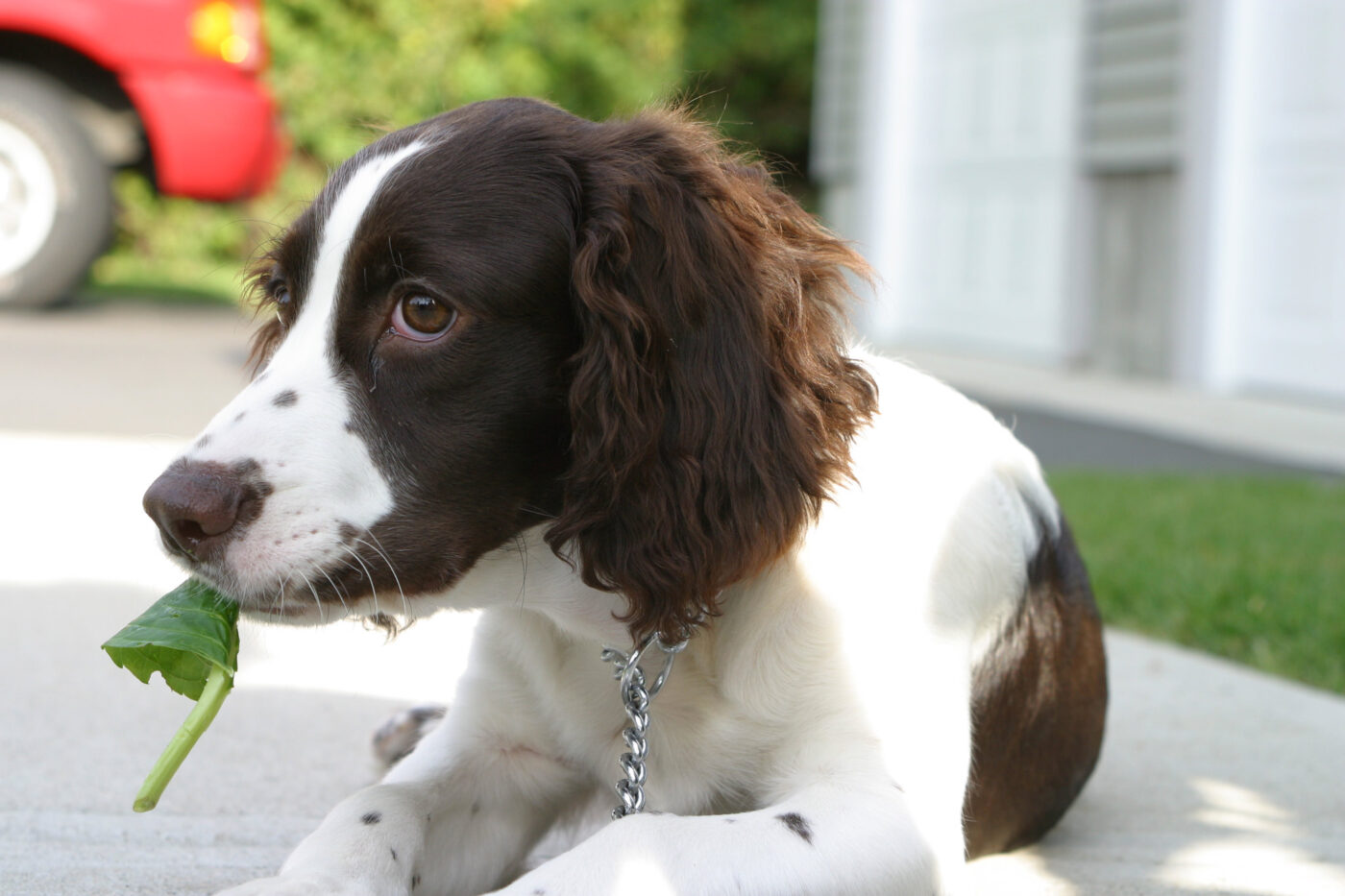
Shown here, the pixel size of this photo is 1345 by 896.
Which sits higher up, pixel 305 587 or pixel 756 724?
pixel 305 587

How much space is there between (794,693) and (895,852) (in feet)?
1.08

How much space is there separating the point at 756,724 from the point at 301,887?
2.31ft

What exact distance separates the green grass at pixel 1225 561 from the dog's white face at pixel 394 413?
297cm

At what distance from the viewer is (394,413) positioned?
2186 millimetres

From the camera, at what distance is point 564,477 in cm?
228

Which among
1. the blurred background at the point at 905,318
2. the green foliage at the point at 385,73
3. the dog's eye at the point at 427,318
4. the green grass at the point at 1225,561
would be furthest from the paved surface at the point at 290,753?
the green foliage at the point at 385,73

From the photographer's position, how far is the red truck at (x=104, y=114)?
9.11 metres

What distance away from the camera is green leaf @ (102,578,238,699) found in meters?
2.12

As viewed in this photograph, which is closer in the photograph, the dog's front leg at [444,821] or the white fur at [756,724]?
the white fur at [756,724]

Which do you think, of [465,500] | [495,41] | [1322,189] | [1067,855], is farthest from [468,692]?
[495,41]

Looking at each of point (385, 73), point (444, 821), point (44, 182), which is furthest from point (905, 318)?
point (444, 821)

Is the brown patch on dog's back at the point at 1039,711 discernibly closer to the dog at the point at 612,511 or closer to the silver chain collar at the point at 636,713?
the dog at the point at 612,511

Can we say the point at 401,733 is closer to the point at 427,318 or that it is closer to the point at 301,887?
the point at 301,887

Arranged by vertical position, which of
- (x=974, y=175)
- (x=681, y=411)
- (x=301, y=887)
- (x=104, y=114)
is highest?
(x=104, y=114)
